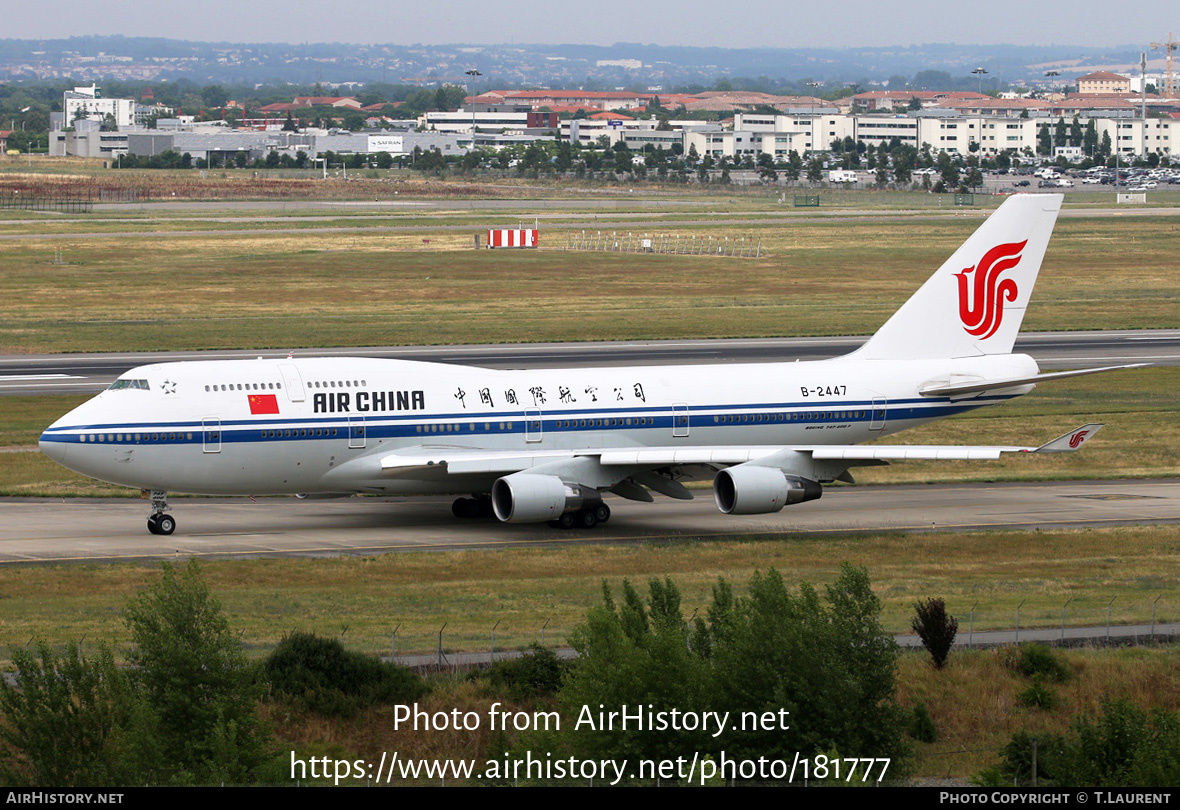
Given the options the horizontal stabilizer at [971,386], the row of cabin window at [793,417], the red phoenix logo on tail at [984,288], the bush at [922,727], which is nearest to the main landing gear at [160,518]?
the row of cabin window at [793,417]

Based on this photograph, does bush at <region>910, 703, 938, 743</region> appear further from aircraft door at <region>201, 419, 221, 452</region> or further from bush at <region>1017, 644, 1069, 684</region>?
aircraft door at <region>201, 419, 221, 452</region>

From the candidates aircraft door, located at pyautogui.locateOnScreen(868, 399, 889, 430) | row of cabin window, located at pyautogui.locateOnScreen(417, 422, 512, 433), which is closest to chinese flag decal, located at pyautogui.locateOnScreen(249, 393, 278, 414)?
row of cabin window, located at pyautogui.locateOnScreen(417, 422, 512, 433)

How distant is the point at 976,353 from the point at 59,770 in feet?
125

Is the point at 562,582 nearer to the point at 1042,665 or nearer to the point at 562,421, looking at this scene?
the point at 562,421

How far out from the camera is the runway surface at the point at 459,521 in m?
Answer: 45.2

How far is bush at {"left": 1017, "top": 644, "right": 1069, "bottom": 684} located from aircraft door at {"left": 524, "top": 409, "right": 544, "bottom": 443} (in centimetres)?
1925

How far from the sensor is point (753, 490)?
4703 cm

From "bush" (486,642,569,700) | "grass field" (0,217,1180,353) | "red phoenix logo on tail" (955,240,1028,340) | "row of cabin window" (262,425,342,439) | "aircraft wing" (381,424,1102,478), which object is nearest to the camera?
"bush" (486,642,569,700)

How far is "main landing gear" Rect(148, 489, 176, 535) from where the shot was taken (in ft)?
152

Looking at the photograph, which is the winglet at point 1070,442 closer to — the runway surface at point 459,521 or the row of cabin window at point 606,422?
the runway surface at point 459,521

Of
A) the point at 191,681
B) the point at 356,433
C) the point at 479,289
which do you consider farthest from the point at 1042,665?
the point at 479,289

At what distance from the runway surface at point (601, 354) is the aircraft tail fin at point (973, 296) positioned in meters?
24.3

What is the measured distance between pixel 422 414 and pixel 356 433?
2.18 m
